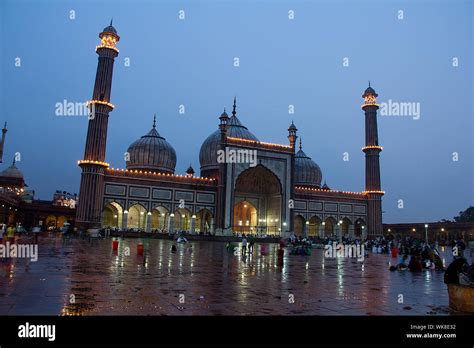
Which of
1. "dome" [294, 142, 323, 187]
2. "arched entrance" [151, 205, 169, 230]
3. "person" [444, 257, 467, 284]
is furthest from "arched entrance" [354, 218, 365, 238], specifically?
"person" [444, 257, 467, 284]

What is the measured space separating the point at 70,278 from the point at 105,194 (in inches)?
1265

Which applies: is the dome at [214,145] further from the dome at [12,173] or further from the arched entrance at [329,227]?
the dome at [12,173]

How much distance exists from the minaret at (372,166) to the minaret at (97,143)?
31356mm

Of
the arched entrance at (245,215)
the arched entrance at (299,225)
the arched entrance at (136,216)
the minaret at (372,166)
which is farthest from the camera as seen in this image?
the minaret at (372,166)

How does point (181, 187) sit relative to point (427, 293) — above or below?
above

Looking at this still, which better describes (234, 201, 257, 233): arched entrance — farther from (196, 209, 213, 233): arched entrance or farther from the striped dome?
the striped dome

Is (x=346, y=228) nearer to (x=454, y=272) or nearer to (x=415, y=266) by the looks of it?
(x=415, y=266)

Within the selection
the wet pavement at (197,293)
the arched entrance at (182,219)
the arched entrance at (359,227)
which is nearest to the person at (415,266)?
the wet pavement at (197,293)

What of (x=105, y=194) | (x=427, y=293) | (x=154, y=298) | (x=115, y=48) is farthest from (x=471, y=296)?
(x=115, y=48)

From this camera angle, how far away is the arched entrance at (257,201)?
157 ft

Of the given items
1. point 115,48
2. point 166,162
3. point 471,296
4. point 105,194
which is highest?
point 115,48

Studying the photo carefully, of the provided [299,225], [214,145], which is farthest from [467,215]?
[214,145]
